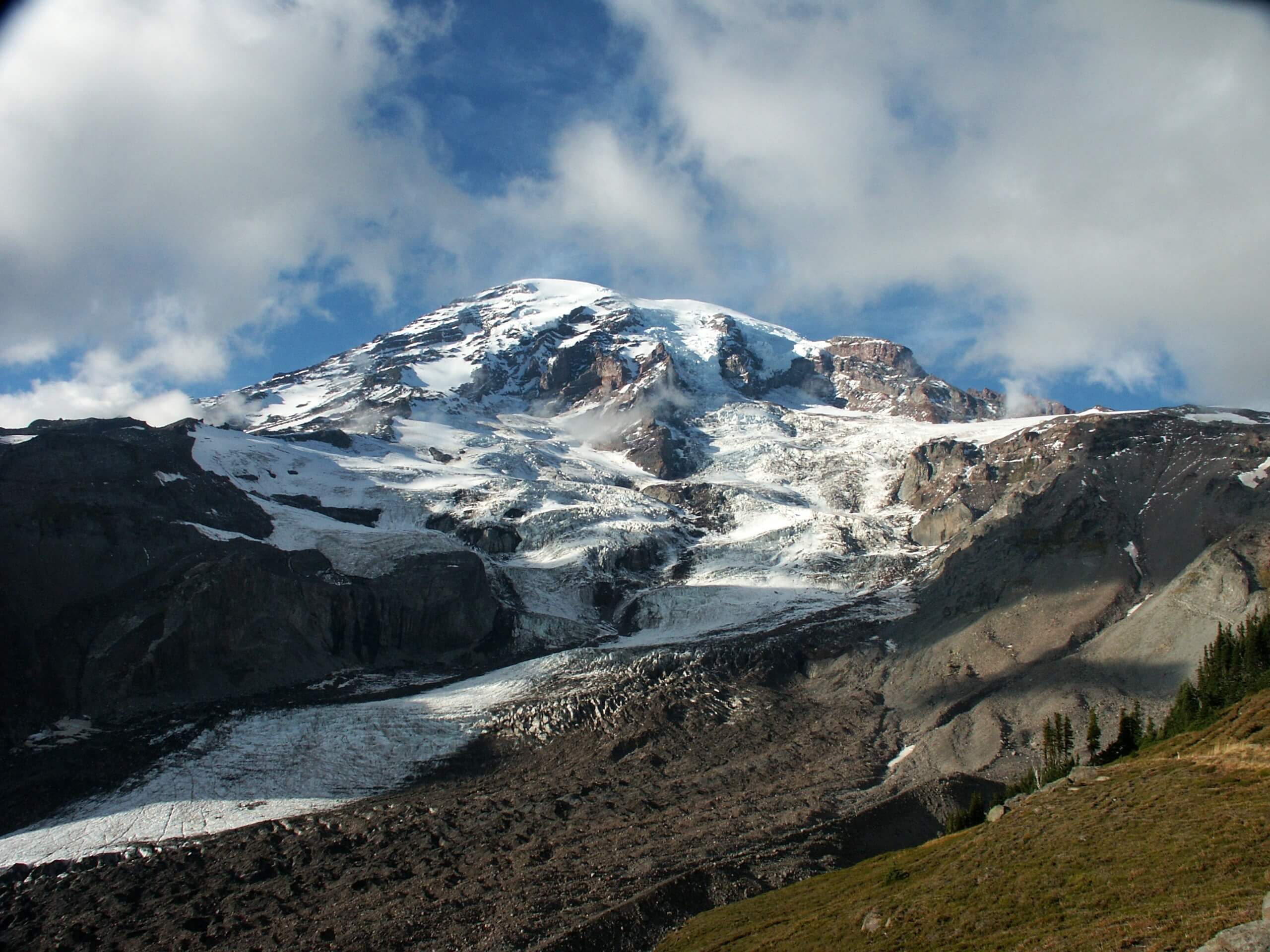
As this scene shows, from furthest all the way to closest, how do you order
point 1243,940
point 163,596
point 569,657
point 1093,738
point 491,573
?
point 491,573, point 569,657, point 163,596, point 1093,738, point 1243,940

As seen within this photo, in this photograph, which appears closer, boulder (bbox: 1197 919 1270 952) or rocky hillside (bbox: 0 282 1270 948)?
boulder (bbox: 1197 919 1270 952)

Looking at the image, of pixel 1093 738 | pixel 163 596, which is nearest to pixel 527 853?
pixel 1093 738

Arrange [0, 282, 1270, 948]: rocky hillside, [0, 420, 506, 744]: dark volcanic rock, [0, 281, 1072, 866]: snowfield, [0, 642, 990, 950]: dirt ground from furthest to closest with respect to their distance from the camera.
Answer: [0, 420, 506, 744]: dark volcanic rock → [0, 281, 1072, 866]: snowfield → [0, 282, 1270, 948]: rocky hillside → [0, 642, 990, 950]: dirt ground

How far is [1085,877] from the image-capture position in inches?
1219

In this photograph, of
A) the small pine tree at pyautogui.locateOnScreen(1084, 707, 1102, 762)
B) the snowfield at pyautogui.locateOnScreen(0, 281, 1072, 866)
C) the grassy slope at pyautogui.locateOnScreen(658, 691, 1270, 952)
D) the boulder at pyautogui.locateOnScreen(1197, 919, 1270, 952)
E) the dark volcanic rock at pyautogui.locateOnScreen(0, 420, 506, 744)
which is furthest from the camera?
the dark volcanic rock at pyautogui.locateOnScreen(0, 420, 506, 744)

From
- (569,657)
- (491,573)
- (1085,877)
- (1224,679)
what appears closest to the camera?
(1085,877)

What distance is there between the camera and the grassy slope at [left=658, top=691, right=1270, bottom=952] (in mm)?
25781

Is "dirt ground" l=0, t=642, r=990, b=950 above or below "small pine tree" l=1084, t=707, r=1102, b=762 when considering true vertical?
above

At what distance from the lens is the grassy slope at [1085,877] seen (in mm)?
25781

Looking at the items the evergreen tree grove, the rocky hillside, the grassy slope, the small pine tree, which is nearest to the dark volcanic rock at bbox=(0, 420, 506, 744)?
the rocky hillside

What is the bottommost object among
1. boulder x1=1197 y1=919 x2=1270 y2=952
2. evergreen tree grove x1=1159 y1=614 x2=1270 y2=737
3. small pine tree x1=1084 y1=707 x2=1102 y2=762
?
small pine tree x1=1084 y1=707 x2=1102 y2=762

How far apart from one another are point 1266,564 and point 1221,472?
38.1 metres

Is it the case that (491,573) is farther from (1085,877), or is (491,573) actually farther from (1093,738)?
(1085,877)

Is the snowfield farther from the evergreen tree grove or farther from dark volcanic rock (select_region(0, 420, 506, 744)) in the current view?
the evergreen tree grove
